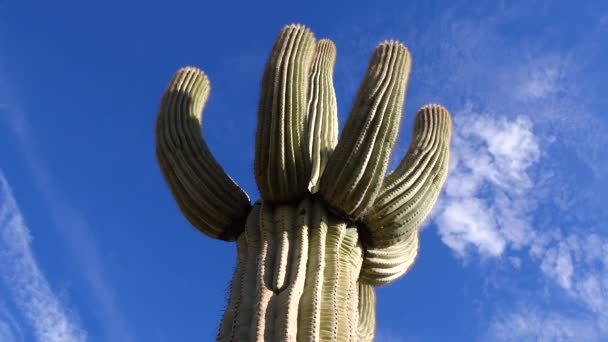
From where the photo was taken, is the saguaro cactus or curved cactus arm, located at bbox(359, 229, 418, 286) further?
curved cactus arm, located at bbox(359, 229, 418, 286)

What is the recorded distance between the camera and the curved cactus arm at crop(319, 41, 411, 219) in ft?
20.1

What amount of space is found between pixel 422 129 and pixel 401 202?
107 centimetres

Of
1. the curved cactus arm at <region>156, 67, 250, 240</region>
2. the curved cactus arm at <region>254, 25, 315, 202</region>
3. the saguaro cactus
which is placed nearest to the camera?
the saguaro cactus

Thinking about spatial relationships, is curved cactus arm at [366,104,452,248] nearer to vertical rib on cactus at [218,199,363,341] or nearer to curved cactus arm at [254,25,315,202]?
vertical rib on cactus at [218,199,363,341]

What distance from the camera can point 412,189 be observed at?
21.7ft

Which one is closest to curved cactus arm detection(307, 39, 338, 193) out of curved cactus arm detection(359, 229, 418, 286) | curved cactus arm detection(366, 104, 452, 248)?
curved cactus arm detection(366, 104, 452, 248)

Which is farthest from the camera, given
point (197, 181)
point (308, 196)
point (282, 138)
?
point (197, 181)

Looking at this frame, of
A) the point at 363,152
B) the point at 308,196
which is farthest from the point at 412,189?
the point at 308,196

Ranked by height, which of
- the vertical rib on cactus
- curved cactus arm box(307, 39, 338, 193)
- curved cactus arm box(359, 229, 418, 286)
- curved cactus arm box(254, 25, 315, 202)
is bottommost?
the vertical rib on cactus

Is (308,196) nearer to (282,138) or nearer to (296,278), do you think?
(282,138)

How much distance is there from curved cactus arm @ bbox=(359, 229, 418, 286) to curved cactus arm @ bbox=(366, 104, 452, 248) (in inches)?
5.4

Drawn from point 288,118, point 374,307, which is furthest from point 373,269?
point 288,118

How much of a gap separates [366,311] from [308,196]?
1338 mm

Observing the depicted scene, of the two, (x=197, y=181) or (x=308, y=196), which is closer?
(x=308, y=196)
